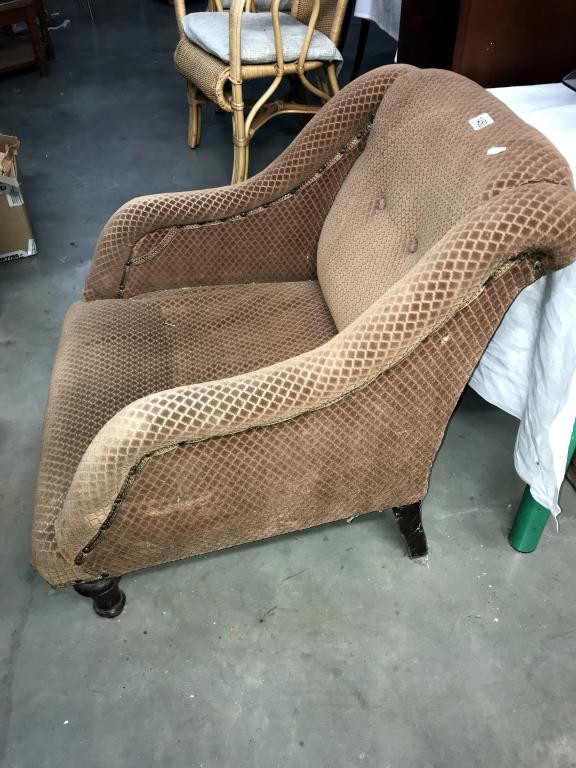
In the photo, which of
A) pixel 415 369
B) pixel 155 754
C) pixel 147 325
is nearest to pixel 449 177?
pixel 415 369

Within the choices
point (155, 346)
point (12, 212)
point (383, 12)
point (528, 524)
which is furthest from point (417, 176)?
point (383, 12)

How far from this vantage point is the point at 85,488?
90 centimetres

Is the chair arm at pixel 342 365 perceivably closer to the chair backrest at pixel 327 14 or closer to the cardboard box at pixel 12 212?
the cardboard box at pixel 12 212

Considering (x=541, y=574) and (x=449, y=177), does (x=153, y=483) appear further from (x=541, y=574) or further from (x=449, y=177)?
(x=541, y=574)

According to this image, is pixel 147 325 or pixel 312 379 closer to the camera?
pixel 312 379

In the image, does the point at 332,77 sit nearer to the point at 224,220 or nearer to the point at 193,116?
the point at 193,116

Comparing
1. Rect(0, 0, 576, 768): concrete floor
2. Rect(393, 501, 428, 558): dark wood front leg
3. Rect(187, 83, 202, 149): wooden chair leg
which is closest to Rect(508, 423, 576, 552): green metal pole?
Rect(0, 0, 576, 768): concrete floor

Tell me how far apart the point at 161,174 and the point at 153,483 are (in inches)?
81.0

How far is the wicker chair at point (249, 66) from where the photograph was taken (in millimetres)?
2131

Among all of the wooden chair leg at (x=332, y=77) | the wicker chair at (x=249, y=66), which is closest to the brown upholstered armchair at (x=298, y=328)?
the wicker chair at (x=249, y=66)

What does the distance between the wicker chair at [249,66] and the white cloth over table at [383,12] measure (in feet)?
0.83

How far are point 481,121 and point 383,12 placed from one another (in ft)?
6.23

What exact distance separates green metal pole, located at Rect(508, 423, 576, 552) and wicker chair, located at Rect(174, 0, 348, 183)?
5.20ft

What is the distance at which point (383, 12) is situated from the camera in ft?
8.38
